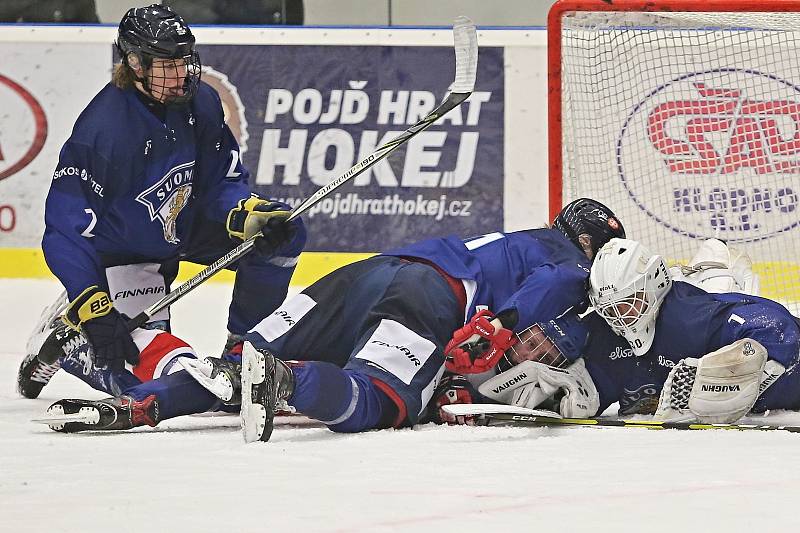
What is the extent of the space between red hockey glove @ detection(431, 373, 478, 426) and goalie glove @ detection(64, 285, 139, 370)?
0.75 metres

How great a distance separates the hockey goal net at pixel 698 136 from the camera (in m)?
4.86

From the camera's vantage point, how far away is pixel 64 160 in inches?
137

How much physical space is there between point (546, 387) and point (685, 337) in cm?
34

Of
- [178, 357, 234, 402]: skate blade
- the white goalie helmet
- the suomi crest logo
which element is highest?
the suomi crest logo

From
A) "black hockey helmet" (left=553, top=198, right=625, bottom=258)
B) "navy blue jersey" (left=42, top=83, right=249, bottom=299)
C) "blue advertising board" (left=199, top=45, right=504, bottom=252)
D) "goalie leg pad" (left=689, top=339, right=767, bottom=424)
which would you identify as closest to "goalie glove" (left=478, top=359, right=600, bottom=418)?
"goalie leg pad" (left=689, top=339, right=767, bottom=424)

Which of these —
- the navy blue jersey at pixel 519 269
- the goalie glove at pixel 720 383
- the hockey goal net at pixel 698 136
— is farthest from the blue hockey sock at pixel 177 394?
the hockey goal net at pixel 698 136

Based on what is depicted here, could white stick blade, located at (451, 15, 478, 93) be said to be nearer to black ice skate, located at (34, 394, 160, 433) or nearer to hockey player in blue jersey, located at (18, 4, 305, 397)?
hockey player in blue jersey, located at (18, 4, 305, 397)

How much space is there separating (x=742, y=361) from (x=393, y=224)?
318 cm

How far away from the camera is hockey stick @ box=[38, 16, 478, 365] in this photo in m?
3.70

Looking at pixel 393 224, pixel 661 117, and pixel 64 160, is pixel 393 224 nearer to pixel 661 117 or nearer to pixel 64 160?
pixel 661 117

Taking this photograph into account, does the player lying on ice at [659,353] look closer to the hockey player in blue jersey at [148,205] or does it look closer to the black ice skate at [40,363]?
the hockey player in blue jersey at [148,205]

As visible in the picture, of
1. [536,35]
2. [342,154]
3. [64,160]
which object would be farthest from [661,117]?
[64,160]

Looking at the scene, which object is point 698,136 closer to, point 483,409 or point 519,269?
point 519,269

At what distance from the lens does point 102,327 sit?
10.9 feet
